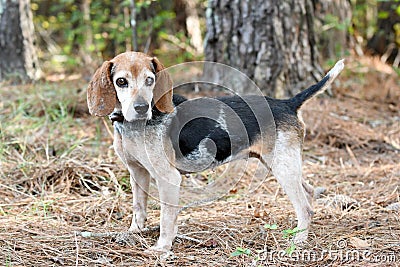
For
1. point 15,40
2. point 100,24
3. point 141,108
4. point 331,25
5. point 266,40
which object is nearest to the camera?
point 141,108

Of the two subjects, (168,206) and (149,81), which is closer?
(149,81)

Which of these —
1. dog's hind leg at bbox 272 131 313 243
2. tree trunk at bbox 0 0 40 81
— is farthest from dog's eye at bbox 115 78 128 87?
tree trunk at bbox 0 0 40 81

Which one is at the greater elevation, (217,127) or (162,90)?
(162,90)

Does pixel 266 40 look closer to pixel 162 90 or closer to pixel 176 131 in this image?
pixel 176 131

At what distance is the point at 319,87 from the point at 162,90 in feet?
3.85

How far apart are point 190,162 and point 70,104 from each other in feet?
10.1

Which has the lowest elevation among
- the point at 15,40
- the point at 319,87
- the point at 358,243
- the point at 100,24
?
the point at 358,243

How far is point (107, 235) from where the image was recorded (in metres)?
3.64

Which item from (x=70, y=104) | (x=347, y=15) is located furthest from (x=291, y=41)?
(x=70, y=104)

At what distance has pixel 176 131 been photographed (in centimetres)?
373

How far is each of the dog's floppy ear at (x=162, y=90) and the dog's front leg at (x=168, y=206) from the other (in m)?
0.44

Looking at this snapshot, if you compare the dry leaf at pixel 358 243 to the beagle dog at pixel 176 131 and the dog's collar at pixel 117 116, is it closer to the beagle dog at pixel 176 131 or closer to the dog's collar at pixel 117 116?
the beagle dog at pixel 176 131

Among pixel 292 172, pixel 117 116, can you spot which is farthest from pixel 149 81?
pixel 292 172

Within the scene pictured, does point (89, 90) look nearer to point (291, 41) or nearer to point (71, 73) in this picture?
point (291, 41)
